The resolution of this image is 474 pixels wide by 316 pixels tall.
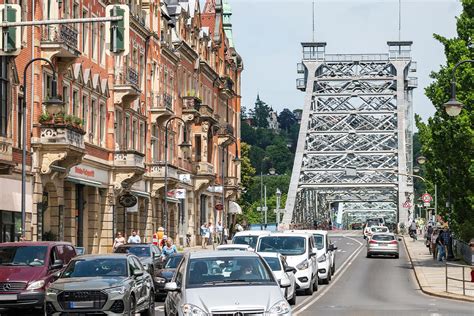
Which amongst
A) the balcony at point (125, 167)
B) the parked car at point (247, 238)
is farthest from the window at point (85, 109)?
the parked car at point (247, 238)

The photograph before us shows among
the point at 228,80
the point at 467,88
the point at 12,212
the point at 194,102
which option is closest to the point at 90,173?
the point at 12,212

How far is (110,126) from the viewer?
5403 centimetres

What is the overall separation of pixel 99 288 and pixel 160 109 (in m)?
42.5

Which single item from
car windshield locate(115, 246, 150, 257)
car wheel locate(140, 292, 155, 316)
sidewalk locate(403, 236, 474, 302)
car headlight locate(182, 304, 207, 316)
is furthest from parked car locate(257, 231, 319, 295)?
car headlight locate(182, 304, 207, 316)

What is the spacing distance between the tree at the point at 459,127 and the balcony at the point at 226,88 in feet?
109

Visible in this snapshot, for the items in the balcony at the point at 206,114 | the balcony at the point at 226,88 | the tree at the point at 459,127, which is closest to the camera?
the tree at the point at 459,127

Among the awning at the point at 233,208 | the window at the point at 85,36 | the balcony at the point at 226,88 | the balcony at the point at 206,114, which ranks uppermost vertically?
the balcony at the point at 226,88

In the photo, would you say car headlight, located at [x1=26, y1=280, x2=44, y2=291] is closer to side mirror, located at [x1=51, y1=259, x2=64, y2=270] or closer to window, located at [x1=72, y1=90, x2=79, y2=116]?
side mirror, located at [x1=51, y1=259, x2=64, y2=270]

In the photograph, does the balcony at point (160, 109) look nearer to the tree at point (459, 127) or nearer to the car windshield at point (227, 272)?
the tree at point (459, 127)

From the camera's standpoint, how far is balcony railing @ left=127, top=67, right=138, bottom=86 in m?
Result: 56.8

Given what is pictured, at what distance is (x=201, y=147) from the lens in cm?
7744

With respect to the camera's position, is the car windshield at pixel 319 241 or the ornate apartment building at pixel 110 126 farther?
the ornate apartment building at pixel 110 126

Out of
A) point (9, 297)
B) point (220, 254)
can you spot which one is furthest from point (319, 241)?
point (220, 254)

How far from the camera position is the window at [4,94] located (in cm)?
3953
